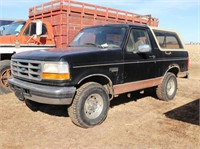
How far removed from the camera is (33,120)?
205 inches

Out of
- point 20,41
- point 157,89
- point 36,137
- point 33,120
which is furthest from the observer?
point 20,41

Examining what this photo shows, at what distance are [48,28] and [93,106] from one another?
443 cm

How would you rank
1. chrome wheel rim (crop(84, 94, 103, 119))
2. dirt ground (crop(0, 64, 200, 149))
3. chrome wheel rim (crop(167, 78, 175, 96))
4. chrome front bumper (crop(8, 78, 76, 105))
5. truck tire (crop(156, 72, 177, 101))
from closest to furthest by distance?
dirt ground (crop(0, 64, 200, 149)) < chrome front bumper (crop(8, 78, 76, 105)) < chrome wheel rim (crop(84, 94, 103, 119)) < truck tire (crop(156, 72, 177, 101)) < chrome wheel rim (crop(167, 78, 175, 96))

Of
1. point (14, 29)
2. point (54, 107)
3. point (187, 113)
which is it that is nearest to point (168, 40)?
point (187, 113)

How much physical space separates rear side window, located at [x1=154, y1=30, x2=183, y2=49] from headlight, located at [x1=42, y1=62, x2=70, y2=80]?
325cm

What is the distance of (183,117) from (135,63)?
1.58m

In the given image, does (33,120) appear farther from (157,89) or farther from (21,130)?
(157,89)

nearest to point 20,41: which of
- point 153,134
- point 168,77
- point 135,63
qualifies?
point 135,63

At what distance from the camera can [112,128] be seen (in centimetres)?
483

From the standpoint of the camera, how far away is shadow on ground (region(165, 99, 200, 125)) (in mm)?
5412

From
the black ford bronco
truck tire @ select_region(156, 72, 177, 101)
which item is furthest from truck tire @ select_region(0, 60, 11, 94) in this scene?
truck tire @ select_region(156, 72, 177, 101)

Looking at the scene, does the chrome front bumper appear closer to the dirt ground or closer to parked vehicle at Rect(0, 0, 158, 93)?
the dirt ground

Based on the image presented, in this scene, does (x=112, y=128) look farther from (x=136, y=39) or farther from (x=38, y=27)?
(x=38, y=27)

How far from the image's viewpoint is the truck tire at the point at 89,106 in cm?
465
